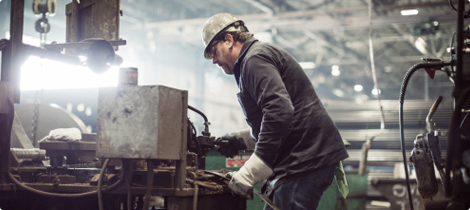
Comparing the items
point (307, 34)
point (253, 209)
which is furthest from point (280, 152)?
point (307, 34)

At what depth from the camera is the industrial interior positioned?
233cm

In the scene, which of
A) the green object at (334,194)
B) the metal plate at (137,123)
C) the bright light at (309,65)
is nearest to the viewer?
the metal plate at (137,123)

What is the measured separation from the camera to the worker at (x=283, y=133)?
92.8 inches

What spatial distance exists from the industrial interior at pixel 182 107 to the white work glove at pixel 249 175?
23 centimetres

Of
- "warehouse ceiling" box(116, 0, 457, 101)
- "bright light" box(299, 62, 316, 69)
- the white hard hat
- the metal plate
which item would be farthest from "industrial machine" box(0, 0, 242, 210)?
Answer: "bright light" box(299, 62, 316, 69)

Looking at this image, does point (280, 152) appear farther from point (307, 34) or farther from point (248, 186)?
point (307, 34)

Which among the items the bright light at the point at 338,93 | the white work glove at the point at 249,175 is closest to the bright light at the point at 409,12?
the white work glove at the point at 249,175

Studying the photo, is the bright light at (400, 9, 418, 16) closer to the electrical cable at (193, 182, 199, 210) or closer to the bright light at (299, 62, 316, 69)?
the bright light at (299, 62, 316, 69)

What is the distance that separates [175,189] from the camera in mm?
2416

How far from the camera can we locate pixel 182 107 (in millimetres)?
2459

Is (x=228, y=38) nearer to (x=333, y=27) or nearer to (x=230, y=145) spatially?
(x=230, y=145)

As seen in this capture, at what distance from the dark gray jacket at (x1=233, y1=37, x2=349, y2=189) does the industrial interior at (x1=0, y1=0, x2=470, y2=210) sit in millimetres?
368

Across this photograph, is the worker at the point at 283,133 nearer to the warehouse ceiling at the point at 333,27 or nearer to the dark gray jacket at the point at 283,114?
the dark gray jacket at the point at 283,114

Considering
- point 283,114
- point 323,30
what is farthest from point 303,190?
point 323,30
